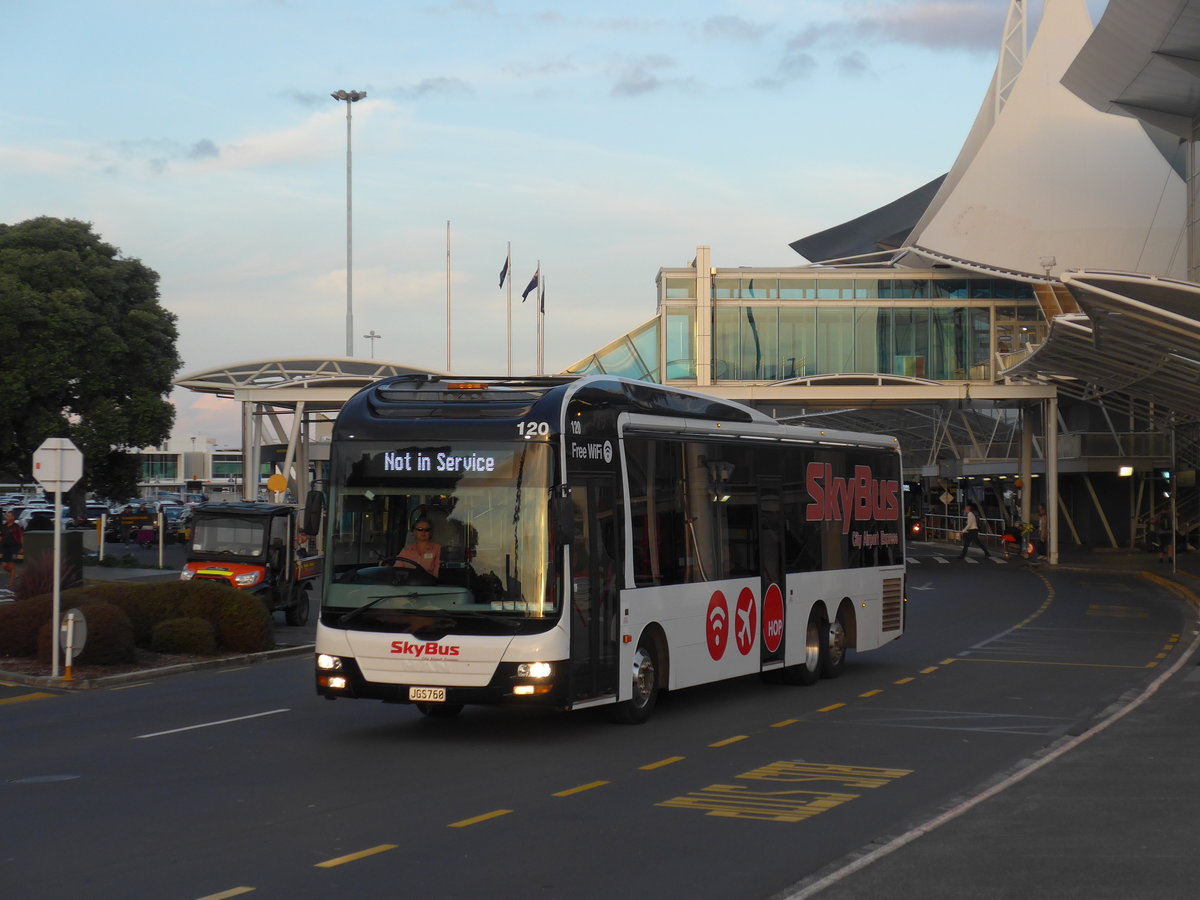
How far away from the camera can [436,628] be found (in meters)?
12.3

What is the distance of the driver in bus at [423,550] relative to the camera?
40.8 feet

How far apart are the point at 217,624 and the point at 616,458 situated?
9.32m

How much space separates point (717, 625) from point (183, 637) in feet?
27.6

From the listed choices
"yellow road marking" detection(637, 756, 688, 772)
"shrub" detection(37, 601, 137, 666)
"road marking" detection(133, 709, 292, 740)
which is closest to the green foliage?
"shrub" detection(37, 601, 137, 666)

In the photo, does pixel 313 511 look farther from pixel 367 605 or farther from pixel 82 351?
pixel 82 351

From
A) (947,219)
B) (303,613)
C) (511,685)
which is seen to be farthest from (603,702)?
(947,219)

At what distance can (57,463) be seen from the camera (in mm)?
17375

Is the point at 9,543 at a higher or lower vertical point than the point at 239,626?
higher

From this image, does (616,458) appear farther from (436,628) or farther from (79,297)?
(79,297)

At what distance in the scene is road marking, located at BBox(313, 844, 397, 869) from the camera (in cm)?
792

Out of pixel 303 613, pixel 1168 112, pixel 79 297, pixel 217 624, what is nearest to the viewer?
pixel 217 624

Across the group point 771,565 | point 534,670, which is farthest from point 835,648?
point 534,670

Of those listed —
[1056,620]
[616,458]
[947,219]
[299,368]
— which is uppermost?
[947,219]

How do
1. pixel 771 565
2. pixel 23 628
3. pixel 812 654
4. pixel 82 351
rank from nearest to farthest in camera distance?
pixel 771 565
pixel 812 654
pixel 23 628
pixel 82 351
